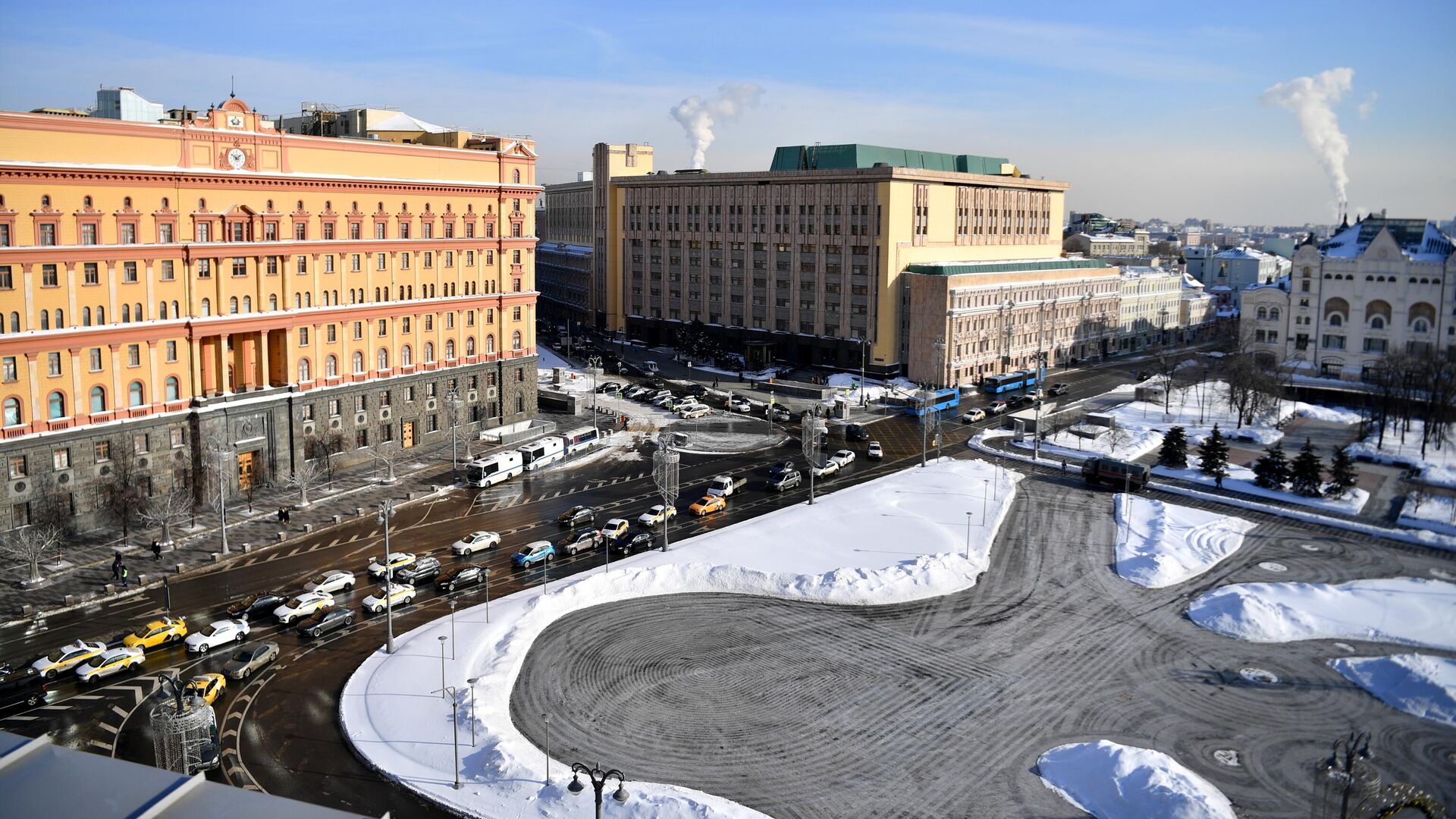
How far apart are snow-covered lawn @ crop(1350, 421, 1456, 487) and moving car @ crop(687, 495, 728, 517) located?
3866 centimetres

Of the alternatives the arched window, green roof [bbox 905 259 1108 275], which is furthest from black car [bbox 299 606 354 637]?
green roof [bbox 905 259 1108 275]

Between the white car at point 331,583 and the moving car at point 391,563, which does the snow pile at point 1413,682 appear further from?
the white car at point 331,583

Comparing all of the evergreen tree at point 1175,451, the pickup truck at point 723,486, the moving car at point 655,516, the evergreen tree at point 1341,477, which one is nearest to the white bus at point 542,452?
the pickup truck at point 723,486

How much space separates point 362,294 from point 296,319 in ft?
18.8

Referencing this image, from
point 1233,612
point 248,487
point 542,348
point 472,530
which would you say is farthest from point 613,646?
point 542,348

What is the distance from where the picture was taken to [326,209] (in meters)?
66.1

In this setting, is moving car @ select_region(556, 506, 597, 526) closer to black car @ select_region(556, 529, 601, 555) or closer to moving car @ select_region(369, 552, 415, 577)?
black car @ select_region(556, 529, 601, 555)

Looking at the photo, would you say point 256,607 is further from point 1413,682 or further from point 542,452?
point 1413,682

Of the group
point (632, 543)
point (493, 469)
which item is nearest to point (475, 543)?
point (632, 543)

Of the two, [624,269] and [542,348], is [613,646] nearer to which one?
[542,348]

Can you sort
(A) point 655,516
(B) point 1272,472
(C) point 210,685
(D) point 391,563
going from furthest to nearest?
(B) point 1272,472
(A) point 655,516
(D) point 391,563
(C) point 210,685

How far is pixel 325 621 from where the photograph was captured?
42.3 meters

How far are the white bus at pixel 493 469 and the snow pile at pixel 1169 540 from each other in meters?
37.1

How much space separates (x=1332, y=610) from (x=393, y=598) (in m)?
40.1
